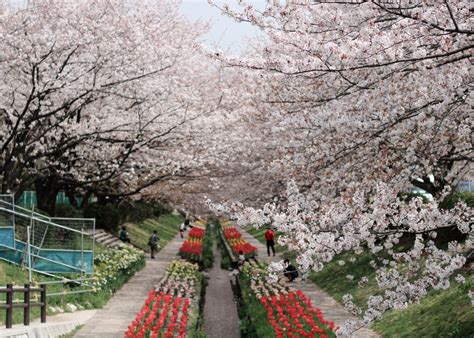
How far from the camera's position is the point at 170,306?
17.8 meters

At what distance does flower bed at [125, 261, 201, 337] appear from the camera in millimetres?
13727

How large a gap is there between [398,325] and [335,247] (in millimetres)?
7542

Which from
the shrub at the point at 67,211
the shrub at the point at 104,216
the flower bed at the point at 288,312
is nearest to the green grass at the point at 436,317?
the flower bed at the point at 288,312

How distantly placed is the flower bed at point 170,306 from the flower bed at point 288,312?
1807 mm

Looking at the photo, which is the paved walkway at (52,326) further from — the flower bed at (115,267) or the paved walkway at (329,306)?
the paved walkway at (329,306)

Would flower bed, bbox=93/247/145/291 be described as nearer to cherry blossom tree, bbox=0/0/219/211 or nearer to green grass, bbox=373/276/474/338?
cherry blossom tree, bbox=0/0/219/211

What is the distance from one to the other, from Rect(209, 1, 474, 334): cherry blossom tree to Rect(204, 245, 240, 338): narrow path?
710 cm

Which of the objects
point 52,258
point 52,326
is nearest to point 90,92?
point 52,258

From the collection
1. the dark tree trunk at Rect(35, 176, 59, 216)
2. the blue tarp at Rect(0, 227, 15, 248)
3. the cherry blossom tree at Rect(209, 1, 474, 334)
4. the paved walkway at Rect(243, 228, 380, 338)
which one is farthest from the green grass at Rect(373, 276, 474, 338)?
the dark tree trunk at Rect(35, 176, 59, 216)

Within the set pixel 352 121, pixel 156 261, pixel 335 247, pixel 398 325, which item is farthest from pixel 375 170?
pixel 156 261

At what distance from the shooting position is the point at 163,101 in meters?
23.5

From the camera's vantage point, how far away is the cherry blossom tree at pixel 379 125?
23.2 feet

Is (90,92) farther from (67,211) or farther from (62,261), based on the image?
(67,211)

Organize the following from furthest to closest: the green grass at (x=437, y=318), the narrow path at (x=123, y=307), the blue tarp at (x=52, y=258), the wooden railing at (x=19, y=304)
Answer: the blue tarp at (x=52, y=258) < the narrow path at (x=123, y=307) < the wooden railing at (x=19, y=304) < the green grass at (x=437, y=318)
